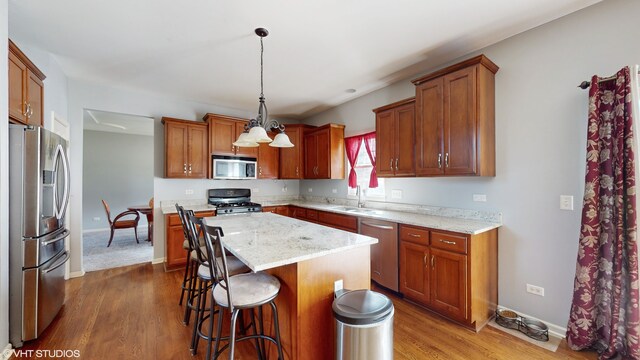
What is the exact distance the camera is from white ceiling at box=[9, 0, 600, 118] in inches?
81.8

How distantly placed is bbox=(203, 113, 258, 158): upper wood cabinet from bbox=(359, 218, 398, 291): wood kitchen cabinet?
2.72 meters

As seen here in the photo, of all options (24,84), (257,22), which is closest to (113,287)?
(24,84)

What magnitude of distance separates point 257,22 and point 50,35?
2.03 m

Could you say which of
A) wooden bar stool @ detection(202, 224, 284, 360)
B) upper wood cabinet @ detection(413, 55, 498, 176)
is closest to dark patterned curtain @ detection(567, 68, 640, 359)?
upper wood cabinet @ detection(413, 55, 498, 176)

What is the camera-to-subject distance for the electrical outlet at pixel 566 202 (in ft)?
7.01

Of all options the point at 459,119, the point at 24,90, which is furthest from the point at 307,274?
the point at 24,90

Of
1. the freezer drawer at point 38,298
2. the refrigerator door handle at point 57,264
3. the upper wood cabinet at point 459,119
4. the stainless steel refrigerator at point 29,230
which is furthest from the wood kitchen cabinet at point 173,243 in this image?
the upper wood cabinet at point 459,119

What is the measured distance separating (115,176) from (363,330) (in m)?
8.17

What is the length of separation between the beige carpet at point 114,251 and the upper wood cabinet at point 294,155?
2786 mm

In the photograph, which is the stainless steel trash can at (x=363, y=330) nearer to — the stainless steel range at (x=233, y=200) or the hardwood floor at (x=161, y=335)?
the hardwood floor at (x=161, y=335)

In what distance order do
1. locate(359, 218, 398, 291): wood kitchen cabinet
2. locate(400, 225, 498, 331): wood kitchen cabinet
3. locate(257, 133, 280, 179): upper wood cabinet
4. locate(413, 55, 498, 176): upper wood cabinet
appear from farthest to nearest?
locate(257, 133, 280, 179): upper wood cabinet, locate(359, 218, 398, 291): wood kitchen cabinet, locate(413, 55, 498, 176): upper wood cabinet, locate(400, 225, 498, 331): wood kitchen cabinet

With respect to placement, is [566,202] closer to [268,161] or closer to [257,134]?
[257,134]

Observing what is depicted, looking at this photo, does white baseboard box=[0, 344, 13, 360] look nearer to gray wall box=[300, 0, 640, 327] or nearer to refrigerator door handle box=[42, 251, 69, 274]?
refrigerator door handle box=[42, 251, 69, 274]

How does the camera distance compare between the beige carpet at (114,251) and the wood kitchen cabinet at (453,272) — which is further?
the beige carpet at (114,251)
